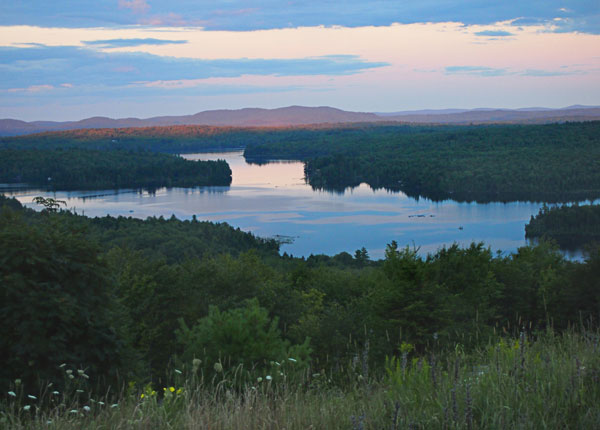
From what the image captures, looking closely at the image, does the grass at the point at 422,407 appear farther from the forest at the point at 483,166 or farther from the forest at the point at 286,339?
the forest at the point at 483,166

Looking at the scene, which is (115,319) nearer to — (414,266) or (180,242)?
(414,266)

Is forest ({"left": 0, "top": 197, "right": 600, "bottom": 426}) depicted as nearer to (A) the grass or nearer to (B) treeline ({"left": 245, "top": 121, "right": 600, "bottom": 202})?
(A) the grass

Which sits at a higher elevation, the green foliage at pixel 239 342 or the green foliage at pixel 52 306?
the green foliage at pixel 52 306

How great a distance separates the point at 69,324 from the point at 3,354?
3.09ft

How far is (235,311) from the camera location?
1185 centimetres

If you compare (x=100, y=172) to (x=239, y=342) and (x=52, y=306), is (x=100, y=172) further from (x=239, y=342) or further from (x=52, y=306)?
(x=52, y=306)

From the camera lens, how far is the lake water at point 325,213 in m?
67.7

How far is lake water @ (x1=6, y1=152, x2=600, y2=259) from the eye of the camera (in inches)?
2665

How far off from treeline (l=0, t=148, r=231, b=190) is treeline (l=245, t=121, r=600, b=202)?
26.6m

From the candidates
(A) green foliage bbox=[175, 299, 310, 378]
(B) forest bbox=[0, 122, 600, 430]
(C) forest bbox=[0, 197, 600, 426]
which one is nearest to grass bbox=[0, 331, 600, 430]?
(B) forest bbox=[0, 122, 600, 430]

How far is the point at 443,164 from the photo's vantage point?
147 metres

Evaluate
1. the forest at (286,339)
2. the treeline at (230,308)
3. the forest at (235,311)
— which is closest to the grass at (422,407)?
the forest at (286,339)

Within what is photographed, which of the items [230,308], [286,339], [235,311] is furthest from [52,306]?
[230,308]

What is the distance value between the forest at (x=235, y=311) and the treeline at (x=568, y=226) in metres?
39.8
